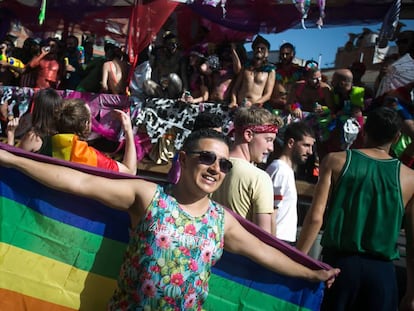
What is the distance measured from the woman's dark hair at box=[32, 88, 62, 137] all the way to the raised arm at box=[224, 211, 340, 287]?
162 cm

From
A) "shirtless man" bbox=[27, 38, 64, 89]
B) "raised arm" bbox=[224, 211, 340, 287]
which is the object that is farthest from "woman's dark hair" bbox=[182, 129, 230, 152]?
"shirtless man" bbox=[27, 38, 64, 89]

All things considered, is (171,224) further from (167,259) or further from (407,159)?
(407,159)

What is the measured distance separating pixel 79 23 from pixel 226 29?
2.97 meters

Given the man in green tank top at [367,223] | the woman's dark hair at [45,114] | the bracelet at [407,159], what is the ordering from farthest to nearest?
the bracelet at [407,159], the woman's dark hair at [45,114], the man in green tank top at [367,223]

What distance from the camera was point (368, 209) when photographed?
286 centimetres

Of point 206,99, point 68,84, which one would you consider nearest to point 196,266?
point 206,99

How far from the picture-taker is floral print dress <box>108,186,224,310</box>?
84.3 inches

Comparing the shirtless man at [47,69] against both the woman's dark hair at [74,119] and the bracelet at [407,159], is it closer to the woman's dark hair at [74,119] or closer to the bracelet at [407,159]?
the woman's dark hair at [74,119]

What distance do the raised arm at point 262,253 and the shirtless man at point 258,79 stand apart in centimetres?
484

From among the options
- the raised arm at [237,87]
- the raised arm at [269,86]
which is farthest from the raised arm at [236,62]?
the raised arm at [269,86]

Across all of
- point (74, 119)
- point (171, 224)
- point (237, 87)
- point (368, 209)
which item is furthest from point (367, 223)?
point (237, 87)

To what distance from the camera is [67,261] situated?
268 centimetres

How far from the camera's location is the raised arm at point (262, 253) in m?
2.38

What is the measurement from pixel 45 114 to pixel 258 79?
14.4 ft
